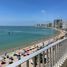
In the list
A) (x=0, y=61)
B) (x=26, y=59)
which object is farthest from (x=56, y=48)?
(x=0, y=61)

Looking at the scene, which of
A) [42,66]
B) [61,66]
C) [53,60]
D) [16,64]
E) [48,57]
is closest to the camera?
[16,64]

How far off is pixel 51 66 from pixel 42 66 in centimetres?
44

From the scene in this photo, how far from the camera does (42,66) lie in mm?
2291

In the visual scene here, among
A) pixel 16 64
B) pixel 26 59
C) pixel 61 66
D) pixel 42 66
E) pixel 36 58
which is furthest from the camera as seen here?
pixel 61 66

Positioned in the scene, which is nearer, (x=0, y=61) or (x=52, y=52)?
(x=52, y=52)

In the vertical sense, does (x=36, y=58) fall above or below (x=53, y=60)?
above

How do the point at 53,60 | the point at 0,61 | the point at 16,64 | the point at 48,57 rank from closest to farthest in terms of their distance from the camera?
the point at 16,64
the point at 48,57
the point at 53,60
the point at 0,61

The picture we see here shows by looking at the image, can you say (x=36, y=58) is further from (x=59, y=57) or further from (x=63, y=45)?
(x=63, y=45)

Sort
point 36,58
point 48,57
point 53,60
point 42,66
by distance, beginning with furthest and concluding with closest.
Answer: point 53,60 < point 48,57 < point 42,66 < point 36,58

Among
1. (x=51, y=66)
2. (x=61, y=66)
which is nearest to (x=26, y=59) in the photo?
(x=51, y=66)

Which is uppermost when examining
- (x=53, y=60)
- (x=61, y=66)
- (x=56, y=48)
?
(x=56, y=48)

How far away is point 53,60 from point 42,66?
22.0 inches

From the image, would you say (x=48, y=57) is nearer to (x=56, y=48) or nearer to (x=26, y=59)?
(x=56, y=48)

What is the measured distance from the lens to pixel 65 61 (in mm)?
3432
